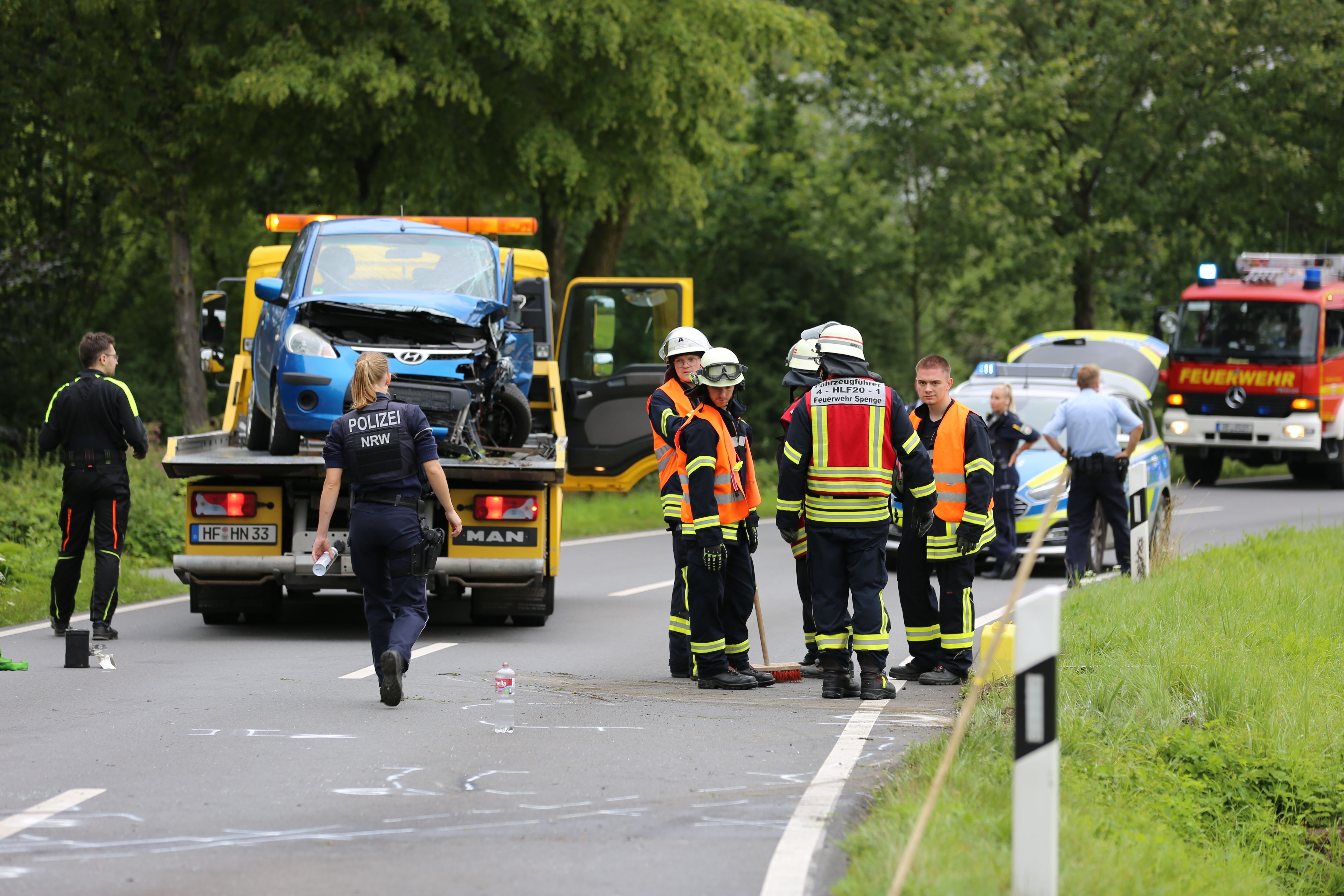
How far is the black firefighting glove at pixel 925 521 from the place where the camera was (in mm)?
8805

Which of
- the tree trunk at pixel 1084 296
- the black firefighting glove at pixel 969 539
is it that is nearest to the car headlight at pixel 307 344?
the black firefighting glove at pixel 969 539

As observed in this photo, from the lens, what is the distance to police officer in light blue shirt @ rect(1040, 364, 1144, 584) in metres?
13.5

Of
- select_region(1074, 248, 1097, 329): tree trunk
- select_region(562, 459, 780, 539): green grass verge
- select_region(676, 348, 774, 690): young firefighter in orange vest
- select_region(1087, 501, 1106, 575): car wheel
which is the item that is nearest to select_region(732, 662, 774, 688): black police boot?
select_region(676, 348, 774, 690): young firefighter in orange vest

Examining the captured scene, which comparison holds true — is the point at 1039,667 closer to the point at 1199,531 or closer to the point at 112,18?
the point at 1199,531

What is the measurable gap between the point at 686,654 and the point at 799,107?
83.6 ft

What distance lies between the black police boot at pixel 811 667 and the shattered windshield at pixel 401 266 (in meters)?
3.85

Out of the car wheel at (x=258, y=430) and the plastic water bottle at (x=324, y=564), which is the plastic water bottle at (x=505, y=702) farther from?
the car wheel at (x=258, y=430)

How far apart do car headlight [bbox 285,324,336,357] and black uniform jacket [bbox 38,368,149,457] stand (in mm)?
1113

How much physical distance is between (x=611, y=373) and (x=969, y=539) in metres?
6.31

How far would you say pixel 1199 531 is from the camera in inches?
742

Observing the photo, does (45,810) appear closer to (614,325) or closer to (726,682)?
(726,682)

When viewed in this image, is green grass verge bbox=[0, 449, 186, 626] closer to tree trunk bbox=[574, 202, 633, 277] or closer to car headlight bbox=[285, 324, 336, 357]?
car headlight bbox=[285, 324, 336, 357]

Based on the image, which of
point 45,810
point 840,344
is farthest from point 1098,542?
point 45,810

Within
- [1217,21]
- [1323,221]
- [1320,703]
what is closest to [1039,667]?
[1320,703]
